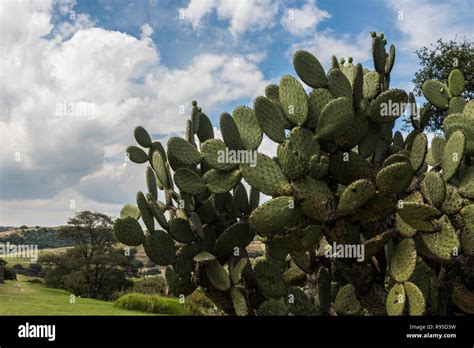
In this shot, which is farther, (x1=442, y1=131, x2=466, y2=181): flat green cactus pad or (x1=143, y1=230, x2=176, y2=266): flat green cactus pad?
(x1=143, y1=230, x2=176, y2=266): flat green cactus pad

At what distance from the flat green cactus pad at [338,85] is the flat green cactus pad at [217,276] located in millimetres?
2102

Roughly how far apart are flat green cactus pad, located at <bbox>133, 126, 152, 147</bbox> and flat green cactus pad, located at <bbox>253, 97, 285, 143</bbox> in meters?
1.72

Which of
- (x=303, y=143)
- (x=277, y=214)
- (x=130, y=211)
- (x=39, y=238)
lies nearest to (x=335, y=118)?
(x=303, y=143)

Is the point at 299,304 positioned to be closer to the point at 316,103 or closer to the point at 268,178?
the point at 268,178

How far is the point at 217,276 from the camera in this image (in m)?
5.53

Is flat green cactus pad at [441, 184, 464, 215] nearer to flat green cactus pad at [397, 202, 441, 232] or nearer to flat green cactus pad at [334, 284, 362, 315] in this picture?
flat green cactus pad at [397, 202, 441, 232]

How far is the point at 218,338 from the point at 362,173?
209 centimetres

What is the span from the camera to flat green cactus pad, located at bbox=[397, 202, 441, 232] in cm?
486

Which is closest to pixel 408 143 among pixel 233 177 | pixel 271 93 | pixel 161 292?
pixel 271 93

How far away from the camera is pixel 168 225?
5.73 m

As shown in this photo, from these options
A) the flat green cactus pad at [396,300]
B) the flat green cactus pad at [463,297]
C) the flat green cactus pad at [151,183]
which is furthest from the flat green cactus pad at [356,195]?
the flat green cactus pad at [151,183]

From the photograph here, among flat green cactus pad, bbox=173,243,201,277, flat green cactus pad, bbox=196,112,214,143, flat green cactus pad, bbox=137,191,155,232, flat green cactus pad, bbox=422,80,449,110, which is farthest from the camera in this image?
flat green cactus pad, bbox=422,80,449,110

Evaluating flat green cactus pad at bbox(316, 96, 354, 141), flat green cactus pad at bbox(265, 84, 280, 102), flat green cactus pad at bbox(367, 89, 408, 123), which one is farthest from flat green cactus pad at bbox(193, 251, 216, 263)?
flat green cactus pad at bbox(367, 89, 408, 123)

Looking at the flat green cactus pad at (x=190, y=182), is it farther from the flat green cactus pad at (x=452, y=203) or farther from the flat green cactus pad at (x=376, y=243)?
the flat green cactus pad at (x=452, y=203)
